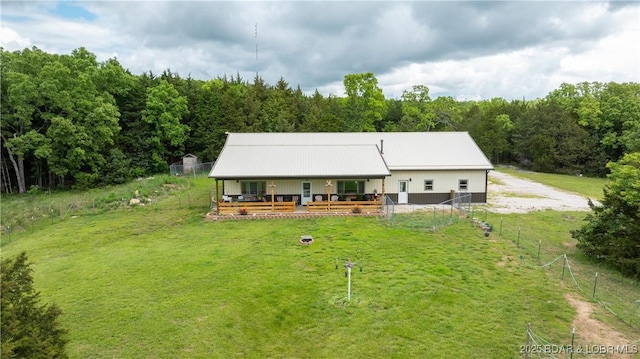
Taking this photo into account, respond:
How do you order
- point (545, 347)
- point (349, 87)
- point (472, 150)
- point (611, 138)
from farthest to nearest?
point (349, 87) → point (611, 138) → point (472, 150) → point (545, 347)

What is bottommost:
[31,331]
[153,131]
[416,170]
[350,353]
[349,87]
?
[350,353]

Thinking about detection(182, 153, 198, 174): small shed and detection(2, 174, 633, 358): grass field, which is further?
detection(182, 153, 198, 174): small shed

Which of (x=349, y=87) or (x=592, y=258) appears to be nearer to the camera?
(x=592, y=258)

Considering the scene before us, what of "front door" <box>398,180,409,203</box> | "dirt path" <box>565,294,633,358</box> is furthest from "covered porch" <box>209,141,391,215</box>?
"dirt path" <box>565,294,633,358</box>

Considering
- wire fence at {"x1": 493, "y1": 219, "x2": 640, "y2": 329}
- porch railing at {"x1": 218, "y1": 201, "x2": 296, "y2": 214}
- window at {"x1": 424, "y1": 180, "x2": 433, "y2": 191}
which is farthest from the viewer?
window at {"x1": 424, "y1": 180, "x2": 433, "y2": 191}

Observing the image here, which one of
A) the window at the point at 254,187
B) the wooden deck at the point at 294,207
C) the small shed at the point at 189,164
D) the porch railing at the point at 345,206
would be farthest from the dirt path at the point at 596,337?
the small shed at the point at 189,164

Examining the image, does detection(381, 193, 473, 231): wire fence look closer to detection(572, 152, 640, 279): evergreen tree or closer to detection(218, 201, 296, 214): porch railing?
detection(218, 201, 296, 214): porch railing

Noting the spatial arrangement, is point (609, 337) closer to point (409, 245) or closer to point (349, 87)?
point (409, 245)

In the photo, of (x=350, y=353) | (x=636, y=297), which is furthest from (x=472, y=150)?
(x=350, y=353)
